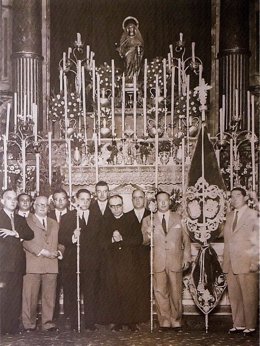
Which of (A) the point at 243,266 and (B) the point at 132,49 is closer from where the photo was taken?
(A) the point at 243,266

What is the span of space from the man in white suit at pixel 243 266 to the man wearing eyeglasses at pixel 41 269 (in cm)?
90

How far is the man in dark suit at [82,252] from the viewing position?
3.48 metres

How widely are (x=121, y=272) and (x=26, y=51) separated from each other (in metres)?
2.00

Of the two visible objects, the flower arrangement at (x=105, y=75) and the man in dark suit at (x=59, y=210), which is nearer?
the man in dark suit at (x=59, y=210)

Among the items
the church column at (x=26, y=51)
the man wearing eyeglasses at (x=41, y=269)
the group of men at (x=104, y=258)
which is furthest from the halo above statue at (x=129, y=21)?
the man wearing eyeglasses at (x=41, y=269)

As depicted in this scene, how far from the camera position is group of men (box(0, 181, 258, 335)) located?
3438 millimetres

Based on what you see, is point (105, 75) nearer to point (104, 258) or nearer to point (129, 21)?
point (129, 21)

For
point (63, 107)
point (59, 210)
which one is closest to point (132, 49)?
point (63, 107)

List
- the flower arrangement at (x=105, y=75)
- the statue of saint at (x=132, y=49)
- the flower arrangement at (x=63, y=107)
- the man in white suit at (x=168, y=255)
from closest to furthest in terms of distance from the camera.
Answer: the man in white suit at (x=168, y=255)
the flower arrangement at (x=63, y=107)
the flower arrangement at (x=105, y=75)
the statue of saint at (x=132, y=49)

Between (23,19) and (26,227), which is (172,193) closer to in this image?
(26,227)

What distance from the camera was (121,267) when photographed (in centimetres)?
348

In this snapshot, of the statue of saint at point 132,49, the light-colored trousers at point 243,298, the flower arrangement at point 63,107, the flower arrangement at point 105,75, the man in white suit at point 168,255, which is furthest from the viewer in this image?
the statue of saint at point 132,49

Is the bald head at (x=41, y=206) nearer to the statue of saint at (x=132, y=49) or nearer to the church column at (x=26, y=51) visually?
the church column at (x=26, y=51)

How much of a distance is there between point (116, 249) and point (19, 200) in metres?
0.57
